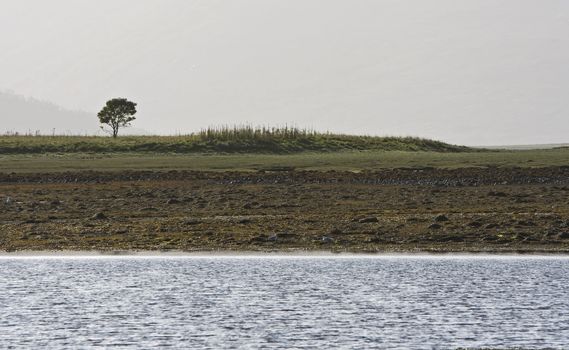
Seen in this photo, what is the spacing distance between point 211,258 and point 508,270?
29.6 ft

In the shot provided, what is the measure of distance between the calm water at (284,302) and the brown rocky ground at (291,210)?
11.2 ft

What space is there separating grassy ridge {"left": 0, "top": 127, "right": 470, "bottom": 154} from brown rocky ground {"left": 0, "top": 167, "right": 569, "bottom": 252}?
18678 millimetres

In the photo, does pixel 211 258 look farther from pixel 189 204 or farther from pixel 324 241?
pixel 189 204

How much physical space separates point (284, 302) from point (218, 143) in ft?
185

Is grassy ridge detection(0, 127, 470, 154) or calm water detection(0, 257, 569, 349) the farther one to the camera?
grassy ridge detection(0, 127, 470, 154)

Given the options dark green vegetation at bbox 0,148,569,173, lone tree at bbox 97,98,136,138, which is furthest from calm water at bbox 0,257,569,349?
lone tree at bbox 97,98,136,138

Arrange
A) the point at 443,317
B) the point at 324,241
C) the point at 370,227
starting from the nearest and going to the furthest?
the point at 443,317 → the point at 324,241 → the point at 370,227

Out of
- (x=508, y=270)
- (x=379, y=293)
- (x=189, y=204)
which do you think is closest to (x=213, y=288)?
(x=379, y=293)

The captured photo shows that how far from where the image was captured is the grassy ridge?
8038 cm

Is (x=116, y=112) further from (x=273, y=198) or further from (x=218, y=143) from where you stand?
(x=273, y=198)

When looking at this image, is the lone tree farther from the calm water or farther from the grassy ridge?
the calm water

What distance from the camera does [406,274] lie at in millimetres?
30422

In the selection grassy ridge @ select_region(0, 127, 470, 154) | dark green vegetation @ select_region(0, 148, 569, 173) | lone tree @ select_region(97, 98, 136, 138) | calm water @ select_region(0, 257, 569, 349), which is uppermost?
lone tree @ select_region(97, 98, 136, 138)

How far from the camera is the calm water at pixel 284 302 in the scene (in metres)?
21.4
